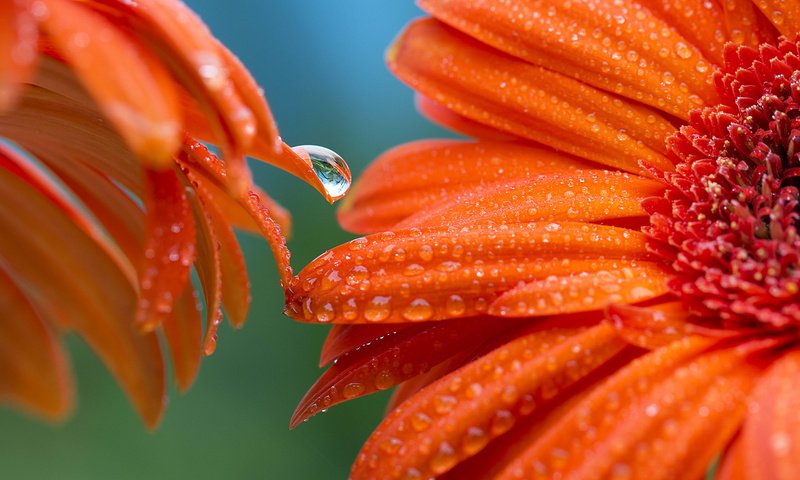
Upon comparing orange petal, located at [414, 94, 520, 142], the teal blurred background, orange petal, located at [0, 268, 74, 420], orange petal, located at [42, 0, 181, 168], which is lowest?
the teal blurred background

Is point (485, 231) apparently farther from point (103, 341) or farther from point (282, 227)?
point (103, 341)

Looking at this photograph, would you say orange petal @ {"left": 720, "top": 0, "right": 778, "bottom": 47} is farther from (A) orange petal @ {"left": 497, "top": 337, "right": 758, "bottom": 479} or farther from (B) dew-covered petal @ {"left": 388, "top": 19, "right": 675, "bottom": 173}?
(A) orange petal @ {"left": 497, "top": 337, "right": 758, "bottom": 479}

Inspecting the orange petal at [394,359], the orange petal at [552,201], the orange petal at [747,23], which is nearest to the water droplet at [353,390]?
Answer: the orange petal at [394,359]

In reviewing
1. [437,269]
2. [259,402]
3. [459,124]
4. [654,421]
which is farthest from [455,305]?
[259,402]

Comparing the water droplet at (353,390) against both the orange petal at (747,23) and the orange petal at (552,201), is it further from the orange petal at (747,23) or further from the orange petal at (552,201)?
the orange petal at (747,23)

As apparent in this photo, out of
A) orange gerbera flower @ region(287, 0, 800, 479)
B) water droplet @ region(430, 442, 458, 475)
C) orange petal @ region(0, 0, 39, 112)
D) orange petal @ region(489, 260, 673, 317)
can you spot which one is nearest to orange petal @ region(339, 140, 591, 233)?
orange gerbera flower @ region(287, 0, 800, 479)

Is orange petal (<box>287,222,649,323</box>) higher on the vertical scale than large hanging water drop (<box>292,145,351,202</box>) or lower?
lower
